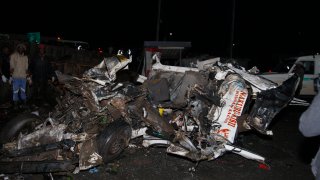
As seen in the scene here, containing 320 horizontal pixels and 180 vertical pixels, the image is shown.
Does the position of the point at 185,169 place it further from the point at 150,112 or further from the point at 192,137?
the point at 150,112

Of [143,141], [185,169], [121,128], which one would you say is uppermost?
[121,128]

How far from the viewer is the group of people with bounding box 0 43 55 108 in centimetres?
838

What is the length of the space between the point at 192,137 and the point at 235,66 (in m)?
1.72

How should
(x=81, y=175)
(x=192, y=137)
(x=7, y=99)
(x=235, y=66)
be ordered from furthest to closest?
(x=7, y=99) → (x=235, y=66) → (x=192, y=137) → (x=81, y=175)

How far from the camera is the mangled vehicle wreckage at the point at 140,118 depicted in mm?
4516

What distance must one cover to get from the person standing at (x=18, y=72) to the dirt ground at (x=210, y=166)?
4527 millimetres

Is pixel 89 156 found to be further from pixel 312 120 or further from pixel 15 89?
pixel 15 89

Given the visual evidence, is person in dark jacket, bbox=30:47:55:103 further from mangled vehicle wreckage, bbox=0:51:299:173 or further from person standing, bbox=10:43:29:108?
mangled vehicle wreckage, bbox=0:51:299:173

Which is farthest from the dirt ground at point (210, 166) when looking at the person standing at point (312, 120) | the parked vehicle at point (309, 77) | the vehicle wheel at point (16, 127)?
the parked vehicle at point (309, 77)

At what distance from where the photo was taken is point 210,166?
5.22m

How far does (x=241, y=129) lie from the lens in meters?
4.93

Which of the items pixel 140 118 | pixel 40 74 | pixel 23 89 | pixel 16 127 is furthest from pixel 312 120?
pixel 40 74

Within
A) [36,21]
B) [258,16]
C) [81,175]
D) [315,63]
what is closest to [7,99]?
[81,175]

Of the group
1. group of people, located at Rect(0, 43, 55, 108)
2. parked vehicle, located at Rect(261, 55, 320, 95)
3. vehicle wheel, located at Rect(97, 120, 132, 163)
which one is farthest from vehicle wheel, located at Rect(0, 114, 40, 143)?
parked vehicle, located at Rect(261, 55, 320, 95)
